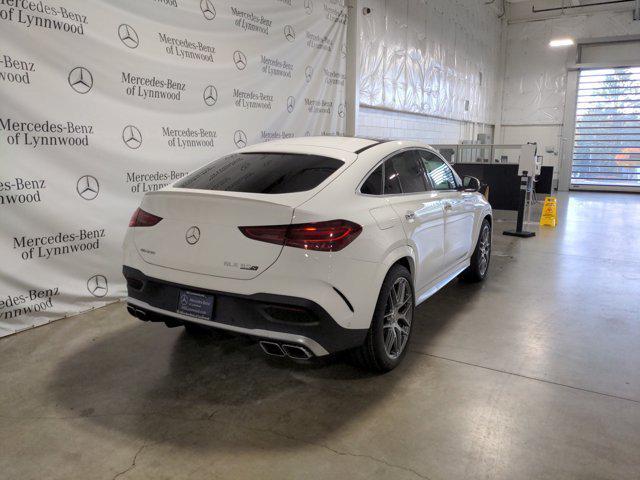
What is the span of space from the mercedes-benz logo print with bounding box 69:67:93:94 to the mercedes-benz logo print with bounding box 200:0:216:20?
1584 mm

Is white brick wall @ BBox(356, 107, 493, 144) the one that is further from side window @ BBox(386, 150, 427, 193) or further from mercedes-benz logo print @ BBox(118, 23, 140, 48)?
mercedes-benz logo print @ BBox(118, 23, 140, 48)

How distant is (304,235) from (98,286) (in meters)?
2.66

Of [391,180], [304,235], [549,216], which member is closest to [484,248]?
[391,180]

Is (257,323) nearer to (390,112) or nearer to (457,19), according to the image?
(390,112)

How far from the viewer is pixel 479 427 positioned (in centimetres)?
236

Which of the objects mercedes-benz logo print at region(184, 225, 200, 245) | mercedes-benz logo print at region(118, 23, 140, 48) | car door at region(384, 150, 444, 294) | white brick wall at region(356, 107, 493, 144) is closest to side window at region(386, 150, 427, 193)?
car door at region(384, 150, 444, 294)

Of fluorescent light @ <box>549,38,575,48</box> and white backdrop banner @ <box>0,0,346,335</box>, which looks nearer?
white backdrop banner @ <box>0,0,346,335</box>

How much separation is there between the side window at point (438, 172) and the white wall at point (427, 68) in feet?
13.4

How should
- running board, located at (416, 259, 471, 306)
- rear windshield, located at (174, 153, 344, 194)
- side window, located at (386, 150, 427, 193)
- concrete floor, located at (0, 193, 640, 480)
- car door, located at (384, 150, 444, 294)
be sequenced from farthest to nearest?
1. running board, located at (416, 259, 471, 306)
2. side window, located at (386, 150, 427, 193)
3. car door, located at (384, 150, 444, 294)
4. rear windshield, located at (174, 153, 344, 194)
5. concrete floor, located at (0, 193, 640, 480)

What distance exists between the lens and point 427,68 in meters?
10.4

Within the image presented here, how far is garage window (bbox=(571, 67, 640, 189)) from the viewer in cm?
1523

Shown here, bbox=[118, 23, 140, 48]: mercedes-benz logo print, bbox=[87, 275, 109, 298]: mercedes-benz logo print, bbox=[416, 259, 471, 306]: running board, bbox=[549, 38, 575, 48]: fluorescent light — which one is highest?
bbox=[549, 38, 575, 48]: fluorescent light

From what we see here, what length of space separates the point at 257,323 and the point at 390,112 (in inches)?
303

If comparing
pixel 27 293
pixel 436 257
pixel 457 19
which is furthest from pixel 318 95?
pixel 457 19
